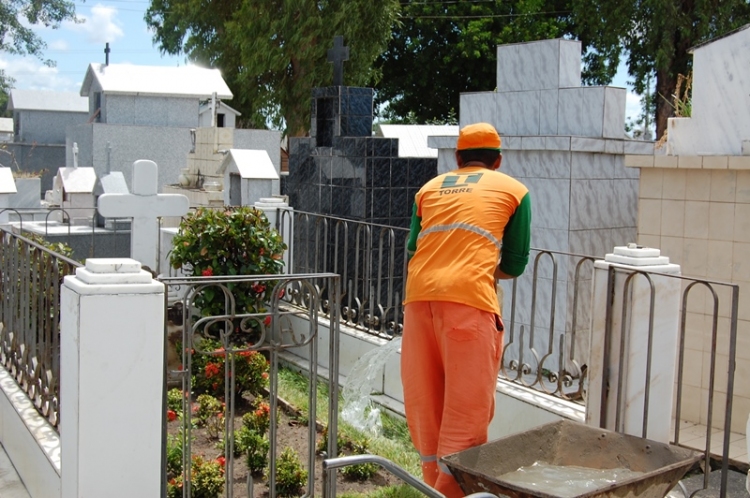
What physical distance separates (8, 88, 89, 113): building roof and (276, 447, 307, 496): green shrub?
31.1 m

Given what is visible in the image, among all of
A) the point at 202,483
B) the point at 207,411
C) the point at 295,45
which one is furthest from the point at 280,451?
the point at 295,45

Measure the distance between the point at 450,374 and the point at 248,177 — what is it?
749 centimetres

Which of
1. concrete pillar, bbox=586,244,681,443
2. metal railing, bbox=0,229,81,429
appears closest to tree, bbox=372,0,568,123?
metal railing, bbox=0,229,81,429

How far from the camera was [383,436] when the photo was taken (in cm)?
591

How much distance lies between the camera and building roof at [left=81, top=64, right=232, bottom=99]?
21156mm

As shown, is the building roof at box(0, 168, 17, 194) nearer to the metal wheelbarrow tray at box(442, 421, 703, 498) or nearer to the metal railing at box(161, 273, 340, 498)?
the metal railing at box(161, 273, 340, 498)

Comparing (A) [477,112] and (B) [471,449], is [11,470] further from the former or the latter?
(A) [477,112]

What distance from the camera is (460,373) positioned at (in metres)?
3.70

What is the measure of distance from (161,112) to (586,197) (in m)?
15.8

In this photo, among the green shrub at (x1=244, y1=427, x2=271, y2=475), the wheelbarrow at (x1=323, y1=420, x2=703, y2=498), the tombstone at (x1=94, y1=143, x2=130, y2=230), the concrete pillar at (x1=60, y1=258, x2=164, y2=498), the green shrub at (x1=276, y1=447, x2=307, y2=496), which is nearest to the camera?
the wheelbarrow at (x1=323, y1=420, x2=703, y2=498)

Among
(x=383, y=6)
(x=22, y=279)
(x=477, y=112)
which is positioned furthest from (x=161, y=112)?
(x=22, y=279)

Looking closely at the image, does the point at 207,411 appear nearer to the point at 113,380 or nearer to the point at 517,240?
the point at 113,380

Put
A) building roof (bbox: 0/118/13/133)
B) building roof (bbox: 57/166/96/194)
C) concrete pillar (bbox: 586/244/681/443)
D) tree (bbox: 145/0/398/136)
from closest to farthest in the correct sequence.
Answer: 1. concrete pillar (bbox: 586/244/681/443)
2. building roof (bbox: 57/166/96/194)
3. tree (bbox: 145/0/398/136)
4. building roof (bbox: 0/118/13/133)

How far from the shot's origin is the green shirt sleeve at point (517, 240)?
3.88m
